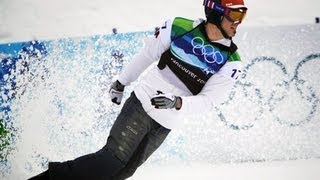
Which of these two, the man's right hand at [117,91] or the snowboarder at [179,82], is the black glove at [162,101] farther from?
the man's right hand at [117,91]

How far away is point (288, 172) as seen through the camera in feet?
7.42

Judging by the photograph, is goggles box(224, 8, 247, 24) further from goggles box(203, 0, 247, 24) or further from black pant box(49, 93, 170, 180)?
black pant box(49, 93, 170, 180)

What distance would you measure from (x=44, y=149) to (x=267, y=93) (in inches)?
53.5

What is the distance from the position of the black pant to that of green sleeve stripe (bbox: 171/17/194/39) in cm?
31

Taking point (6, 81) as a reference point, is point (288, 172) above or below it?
below

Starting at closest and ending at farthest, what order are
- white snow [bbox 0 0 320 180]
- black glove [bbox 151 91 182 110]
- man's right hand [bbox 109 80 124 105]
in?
black glove [bbox 151 91 182 110], man's right hand [bbox 109 80 124 105], white snow [bbox 0 0 320 180]

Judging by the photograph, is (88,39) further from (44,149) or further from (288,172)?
(288,172)

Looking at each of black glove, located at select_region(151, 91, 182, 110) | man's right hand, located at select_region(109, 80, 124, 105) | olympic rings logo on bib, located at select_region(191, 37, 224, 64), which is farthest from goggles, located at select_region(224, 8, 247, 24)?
man's right hand, located at select_region(109, 80, 124, 105)

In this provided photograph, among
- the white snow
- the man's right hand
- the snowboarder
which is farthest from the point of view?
the white snow

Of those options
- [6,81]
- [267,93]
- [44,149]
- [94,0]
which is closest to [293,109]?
[267,93]

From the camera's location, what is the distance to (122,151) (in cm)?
160

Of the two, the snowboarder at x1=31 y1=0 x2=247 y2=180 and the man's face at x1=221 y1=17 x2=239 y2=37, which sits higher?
the man's face at x1=221 y1=17 x2=239 y2=37

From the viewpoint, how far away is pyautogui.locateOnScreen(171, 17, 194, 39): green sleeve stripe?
1.70 metres

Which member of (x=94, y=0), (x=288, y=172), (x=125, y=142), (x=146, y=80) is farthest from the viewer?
(x=94, y=0)
